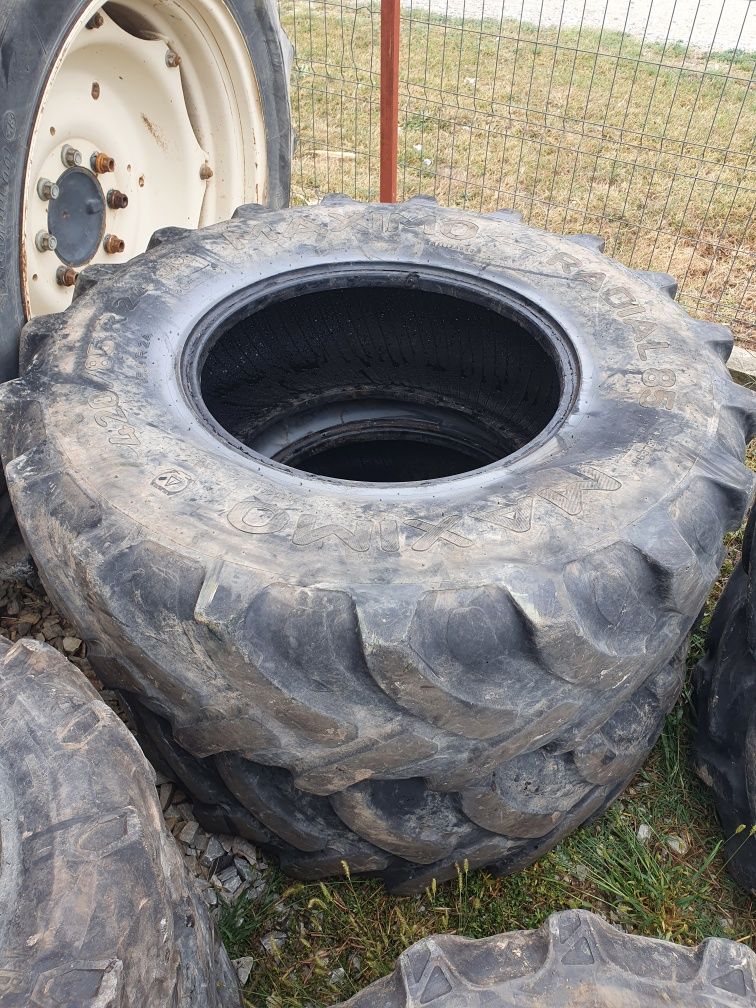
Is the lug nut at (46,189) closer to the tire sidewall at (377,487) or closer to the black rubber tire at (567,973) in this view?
the tire sidewall at (377,487)

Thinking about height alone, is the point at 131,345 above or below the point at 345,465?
above

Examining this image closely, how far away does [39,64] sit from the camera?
1.58 m

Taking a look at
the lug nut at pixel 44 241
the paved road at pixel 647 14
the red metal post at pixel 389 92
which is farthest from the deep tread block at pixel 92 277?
the paved road at pixel 647 14

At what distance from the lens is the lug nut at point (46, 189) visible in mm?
1945

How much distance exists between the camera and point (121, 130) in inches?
88.2

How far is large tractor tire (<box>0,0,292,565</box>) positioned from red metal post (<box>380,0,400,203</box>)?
559 mm

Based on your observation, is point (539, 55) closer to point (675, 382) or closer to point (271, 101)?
point (271, 101)

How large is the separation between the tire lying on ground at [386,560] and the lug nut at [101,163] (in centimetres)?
42

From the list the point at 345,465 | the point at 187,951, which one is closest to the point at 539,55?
the point at 345,465

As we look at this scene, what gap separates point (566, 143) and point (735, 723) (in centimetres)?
369

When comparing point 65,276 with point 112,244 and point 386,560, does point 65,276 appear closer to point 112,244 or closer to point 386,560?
point 112,244

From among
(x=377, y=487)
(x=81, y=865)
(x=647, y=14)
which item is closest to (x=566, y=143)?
(x=647, y=14)

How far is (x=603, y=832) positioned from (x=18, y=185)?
1656 mm

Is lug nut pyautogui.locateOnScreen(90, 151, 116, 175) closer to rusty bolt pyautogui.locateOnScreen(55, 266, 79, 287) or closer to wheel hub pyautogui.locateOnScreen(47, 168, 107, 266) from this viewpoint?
wheel hub pyautogui.locateOnScreen(47, 168, 107, 266)
